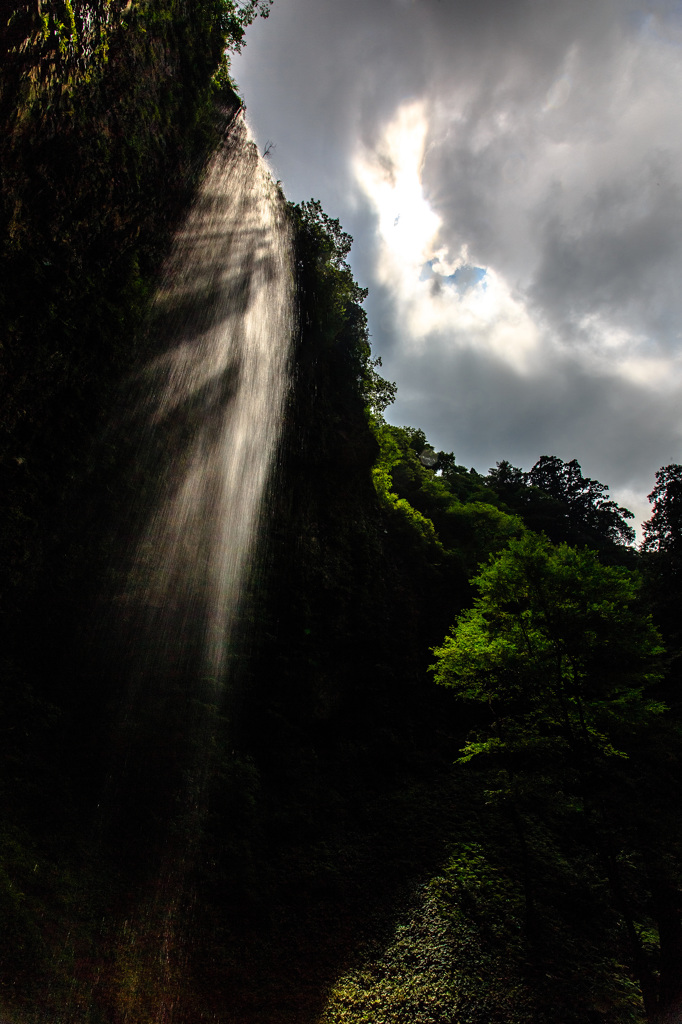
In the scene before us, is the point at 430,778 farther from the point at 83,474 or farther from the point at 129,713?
the point at 83,474

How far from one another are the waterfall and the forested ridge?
32.4 inches

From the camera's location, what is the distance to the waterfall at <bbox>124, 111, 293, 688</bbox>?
420 inches

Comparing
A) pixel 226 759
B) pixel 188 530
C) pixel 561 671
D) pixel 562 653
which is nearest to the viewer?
pixel 562 653

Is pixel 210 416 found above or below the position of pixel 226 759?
above

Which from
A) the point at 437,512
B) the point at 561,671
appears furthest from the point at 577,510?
the point at 561,671

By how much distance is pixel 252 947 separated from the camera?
25.8 ft

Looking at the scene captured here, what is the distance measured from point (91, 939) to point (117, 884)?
1.07m

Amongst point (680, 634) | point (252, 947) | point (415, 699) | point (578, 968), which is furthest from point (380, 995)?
point (680, 634)

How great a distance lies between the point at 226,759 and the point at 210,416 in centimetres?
976

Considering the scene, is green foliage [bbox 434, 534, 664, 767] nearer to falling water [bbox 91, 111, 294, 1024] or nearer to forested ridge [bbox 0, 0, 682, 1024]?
forested ridge [bbox 0, 0, 682, 1024]

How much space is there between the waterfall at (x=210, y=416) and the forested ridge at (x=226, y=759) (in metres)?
0.82

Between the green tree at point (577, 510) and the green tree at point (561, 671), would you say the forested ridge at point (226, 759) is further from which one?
the green tree at point (577, 510)

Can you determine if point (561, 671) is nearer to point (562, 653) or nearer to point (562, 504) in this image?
point (562, 653)

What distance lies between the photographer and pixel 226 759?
36.0ft
